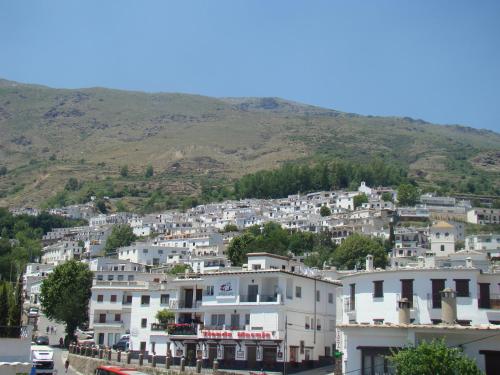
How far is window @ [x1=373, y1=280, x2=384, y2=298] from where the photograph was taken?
44.0 m

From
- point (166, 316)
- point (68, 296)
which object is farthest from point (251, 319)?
point (68, 296)

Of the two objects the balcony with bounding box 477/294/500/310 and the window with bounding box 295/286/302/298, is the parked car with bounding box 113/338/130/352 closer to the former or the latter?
the window with bounding box 295/286/302/298

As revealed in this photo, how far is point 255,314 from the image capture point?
182 ft

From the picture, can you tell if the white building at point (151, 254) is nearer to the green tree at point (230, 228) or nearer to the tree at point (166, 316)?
the green tree at point (230, 228)

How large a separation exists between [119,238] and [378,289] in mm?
142437

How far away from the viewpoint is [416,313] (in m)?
42.7

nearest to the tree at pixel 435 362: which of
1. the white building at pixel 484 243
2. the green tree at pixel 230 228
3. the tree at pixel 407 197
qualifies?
the white building at pixel 484 243

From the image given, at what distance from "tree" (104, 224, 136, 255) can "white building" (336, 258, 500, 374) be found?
13385 centimetres

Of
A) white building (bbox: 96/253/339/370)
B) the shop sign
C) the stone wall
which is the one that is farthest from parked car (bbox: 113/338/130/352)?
the shop sign

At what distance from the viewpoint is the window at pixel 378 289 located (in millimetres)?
43997

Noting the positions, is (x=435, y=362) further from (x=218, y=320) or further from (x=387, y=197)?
(x=387, y=197)

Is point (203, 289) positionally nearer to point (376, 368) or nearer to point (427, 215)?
point (376, 368)

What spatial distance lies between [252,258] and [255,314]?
20.9 feet

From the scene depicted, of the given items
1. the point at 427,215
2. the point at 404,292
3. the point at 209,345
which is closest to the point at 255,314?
the point at 209,345
